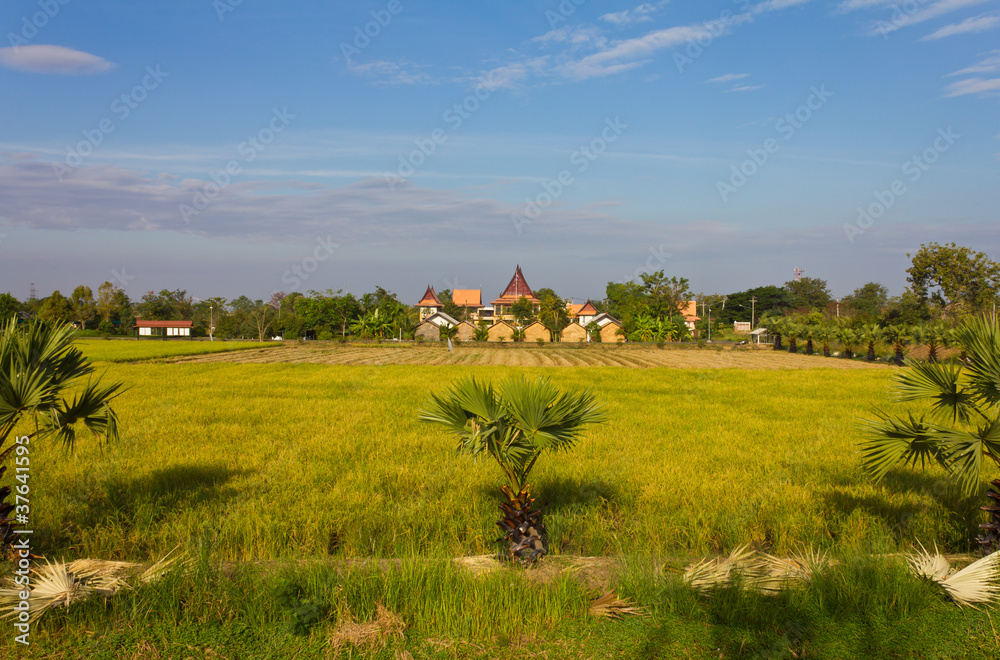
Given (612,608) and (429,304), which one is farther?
(429,304)

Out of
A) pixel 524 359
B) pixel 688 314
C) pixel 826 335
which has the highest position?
pixel 688 314

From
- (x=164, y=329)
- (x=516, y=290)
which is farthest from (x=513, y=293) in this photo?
(x=164, y=329)

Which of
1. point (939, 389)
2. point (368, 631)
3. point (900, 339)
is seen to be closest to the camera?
point (368, 631)

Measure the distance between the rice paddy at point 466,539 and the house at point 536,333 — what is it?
6135cm

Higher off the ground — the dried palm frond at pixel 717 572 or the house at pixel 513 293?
the house at pixel 513 293

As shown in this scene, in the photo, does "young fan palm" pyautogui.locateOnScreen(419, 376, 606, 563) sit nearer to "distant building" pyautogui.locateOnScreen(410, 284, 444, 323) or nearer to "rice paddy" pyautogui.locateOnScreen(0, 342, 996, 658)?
"rice paddy" pyautogui.locateOnScreen(0, 342, 996, 658)

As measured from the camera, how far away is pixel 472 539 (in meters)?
5.66

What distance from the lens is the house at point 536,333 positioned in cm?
7300

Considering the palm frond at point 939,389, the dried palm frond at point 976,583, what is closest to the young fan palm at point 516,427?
the dried palm frond at point 976,583

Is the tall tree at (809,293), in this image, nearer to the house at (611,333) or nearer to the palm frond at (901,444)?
the house at (611,333)

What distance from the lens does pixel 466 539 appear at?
5.69 metres

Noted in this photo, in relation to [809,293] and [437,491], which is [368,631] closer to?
[437,491]

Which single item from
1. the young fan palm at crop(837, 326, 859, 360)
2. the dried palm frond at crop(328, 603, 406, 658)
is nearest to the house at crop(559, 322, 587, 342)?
the young fan palm at crop(837, 326, 859, 360)

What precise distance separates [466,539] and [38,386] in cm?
386
